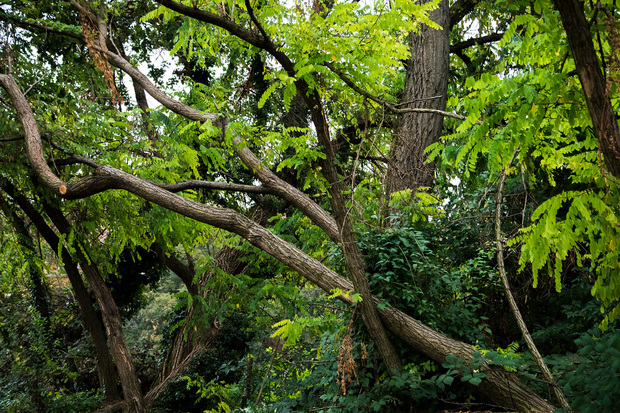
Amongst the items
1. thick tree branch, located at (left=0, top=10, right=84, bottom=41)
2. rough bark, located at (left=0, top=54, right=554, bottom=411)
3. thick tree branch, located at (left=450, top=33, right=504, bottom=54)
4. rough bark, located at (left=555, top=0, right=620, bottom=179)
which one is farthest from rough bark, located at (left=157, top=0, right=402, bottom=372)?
thick tree branch, located at (left=0, top=10, right=84, bottom=41)

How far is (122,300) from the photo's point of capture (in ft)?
40.9

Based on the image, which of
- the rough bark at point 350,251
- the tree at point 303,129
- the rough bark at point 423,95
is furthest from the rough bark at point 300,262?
the rough bark at point 423,95

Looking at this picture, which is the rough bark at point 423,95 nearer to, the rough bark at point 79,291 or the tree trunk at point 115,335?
the tree trunk at point 115,335

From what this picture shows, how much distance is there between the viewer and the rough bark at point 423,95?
215 inches

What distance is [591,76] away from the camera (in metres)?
2.00

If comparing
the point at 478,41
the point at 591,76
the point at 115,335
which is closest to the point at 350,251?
the point at 591,76

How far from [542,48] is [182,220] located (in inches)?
202

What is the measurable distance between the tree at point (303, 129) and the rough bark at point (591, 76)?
167 mm

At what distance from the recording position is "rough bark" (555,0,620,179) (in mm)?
1938

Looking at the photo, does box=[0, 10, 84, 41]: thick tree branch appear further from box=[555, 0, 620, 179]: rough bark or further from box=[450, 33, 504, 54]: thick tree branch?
box=[555, 0, 620, 179]: rough bark

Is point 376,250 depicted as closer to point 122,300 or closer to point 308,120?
point 308,120

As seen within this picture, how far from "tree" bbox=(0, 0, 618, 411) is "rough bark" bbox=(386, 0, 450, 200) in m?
0.02

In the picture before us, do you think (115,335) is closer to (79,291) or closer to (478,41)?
(79,291)

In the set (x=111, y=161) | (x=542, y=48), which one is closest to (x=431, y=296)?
(x=542, y=48)
